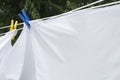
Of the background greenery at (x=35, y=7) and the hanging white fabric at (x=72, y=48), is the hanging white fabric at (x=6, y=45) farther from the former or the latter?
the background greenery at (x=35, y=7)

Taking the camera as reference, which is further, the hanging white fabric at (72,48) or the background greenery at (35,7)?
the background greenery at (35,7)

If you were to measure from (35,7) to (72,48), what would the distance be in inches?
200

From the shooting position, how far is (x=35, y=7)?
6820 millimetres

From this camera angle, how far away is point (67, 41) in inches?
72.8

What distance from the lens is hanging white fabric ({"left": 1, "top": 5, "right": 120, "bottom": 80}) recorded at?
162cm

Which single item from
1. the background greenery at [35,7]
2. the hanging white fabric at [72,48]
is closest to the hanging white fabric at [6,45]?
the hanging white fabric at [72,48]

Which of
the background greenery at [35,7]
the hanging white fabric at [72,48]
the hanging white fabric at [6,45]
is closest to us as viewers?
the hanging white fabric at [72,48]

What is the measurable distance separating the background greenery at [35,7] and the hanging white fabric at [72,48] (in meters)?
3.92

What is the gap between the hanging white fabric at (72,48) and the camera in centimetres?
162

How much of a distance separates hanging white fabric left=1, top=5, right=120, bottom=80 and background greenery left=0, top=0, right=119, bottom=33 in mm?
3924

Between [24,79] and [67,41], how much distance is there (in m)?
0.55

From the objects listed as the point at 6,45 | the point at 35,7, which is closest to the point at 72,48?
the point at 6,45

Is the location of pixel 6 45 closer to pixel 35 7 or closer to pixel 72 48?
pixel 72 48

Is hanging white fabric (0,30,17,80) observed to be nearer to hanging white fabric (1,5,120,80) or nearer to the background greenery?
hanging white fabric (1,5,120,80)
